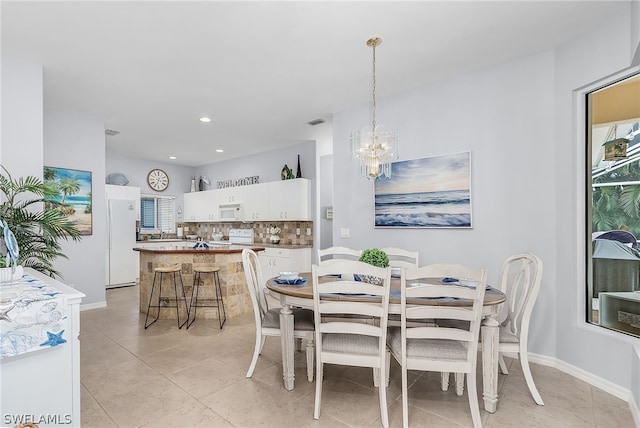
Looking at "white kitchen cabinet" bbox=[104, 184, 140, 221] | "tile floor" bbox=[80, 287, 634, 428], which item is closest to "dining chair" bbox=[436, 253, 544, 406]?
"tile floor" bbox=[80, 287, 634, 428]

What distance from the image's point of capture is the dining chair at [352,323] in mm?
1957

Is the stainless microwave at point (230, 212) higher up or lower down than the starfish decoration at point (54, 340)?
higher up

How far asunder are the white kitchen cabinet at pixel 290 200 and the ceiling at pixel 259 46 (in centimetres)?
171

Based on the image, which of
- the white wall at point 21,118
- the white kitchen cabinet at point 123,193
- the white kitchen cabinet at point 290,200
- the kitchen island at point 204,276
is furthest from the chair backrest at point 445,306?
the white kitchen cabinet at point 123,193

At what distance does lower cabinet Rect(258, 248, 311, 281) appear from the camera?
5.56 metres

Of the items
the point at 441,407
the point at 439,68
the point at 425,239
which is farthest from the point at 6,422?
the point at 439,68

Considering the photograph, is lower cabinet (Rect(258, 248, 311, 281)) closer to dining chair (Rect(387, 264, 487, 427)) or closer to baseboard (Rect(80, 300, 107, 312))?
baseboard (Rect(80, 300, 107, 312))

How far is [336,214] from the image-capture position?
14.3 feet

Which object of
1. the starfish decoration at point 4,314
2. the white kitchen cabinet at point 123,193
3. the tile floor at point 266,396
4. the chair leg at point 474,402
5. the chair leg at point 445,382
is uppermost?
the white kitchen cabinet at point 123,193

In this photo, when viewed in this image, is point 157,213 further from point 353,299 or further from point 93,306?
point 353,299

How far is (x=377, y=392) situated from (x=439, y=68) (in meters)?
2.91

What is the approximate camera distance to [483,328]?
2.08 m

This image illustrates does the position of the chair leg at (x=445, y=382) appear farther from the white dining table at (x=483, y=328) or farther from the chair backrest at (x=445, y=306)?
the chair backrest at (x=445, y=306)

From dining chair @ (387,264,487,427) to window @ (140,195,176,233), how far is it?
6.88 m
